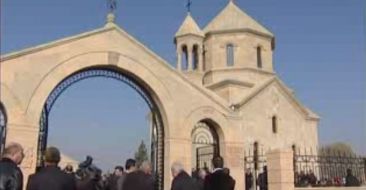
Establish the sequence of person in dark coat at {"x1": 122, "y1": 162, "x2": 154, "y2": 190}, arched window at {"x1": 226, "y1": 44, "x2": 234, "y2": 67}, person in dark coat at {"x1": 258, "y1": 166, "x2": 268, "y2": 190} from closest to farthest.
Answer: person in dark coat at {"x1": 122, "y1": 162, "x2": 154, "y2": 190}, person in dark coat at {"x1": 258, "y1": 166, "x2": 268, "y2": 190}, arched window at {"x1": 226, "y1": 44, "x2": 234, "y2": 67}

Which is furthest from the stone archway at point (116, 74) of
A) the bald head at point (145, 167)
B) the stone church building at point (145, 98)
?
the bald head at point (145, 167)

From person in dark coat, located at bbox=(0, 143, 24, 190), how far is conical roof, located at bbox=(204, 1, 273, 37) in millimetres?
22906

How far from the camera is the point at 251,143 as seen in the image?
23.4 meters

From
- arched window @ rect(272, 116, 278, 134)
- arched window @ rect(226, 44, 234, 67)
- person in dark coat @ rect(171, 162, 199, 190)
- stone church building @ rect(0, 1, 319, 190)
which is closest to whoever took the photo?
person in dark coat @ rect(171, 162, 199, 190)

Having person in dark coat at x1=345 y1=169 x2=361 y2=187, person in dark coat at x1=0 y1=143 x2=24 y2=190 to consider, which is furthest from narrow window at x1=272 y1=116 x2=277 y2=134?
person in dark coat at x1=0 y1=143 x2=24 y2=190

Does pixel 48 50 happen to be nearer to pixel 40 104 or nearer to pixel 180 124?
pixel 40 104

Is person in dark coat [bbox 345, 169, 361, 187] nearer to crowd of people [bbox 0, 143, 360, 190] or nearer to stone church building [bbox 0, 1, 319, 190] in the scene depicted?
Answer: stone church building [bbox 0, 1, 319, 190]

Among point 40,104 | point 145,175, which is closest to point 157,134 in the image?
point 40,104

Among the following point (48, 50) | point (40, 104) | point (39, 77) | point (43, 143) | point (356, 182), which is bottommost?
point (356, 182)

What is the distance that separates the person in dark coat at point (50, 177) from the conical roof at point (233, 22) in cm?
2233

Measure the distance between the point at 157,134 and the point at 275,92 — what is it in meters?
11.0

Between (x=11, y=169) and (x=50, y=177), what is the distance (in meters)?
0.74

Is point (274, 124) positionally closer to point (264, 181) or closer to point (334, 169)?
point (334, 169)

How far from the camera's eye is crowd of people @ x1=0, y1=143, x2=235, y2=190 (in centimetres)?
484
